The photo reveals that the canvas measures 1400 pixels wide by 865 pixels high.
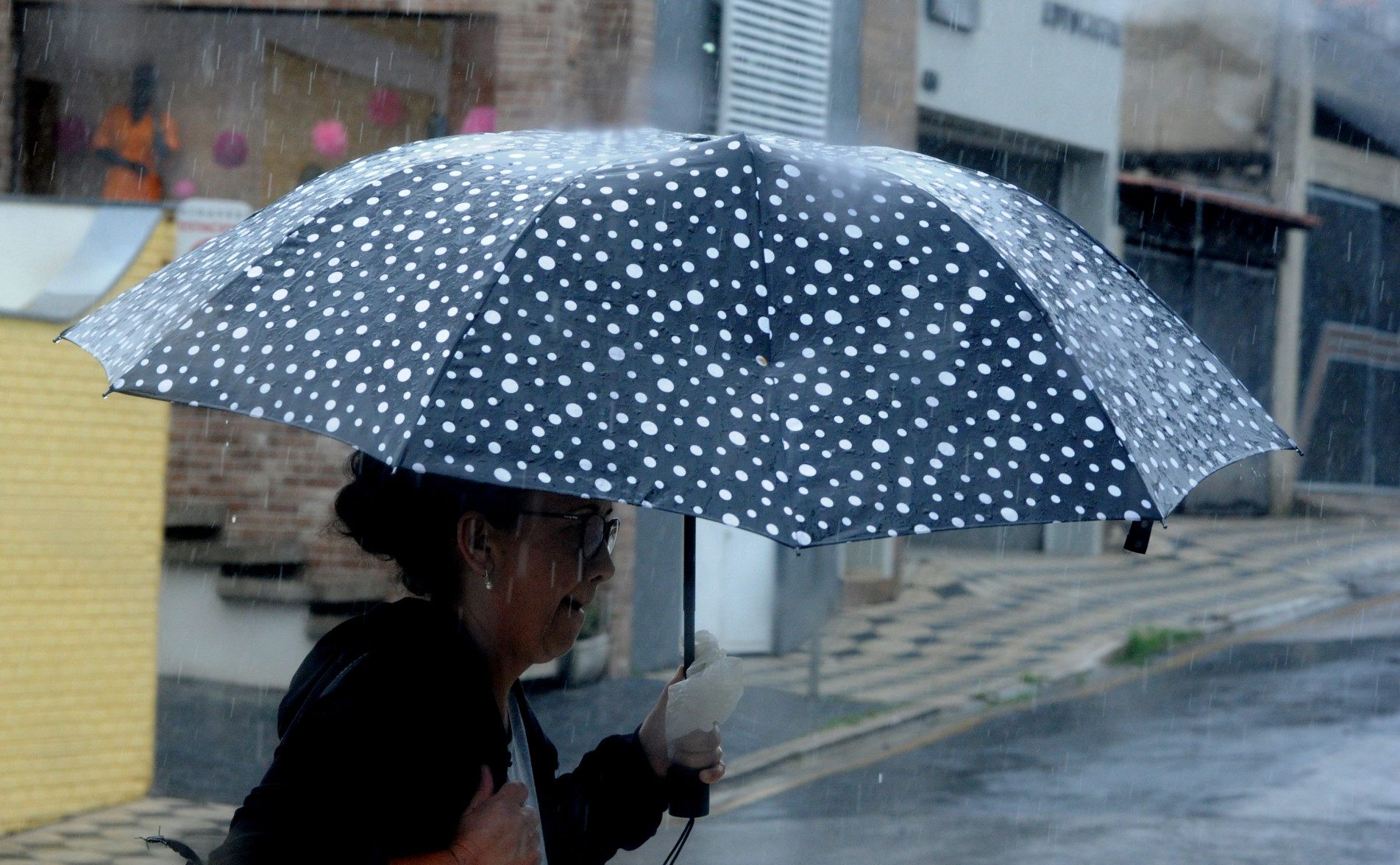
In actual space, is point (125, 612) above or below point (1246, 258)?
below

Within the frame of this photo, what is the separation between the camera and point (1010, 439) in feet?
6.58

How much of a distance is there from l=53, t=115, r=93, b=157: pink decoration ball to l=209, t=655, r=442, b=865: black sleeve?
886 centimetres

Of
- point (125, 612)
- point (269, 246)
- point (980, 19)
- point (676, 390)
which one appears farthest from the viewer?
point (980, 19)

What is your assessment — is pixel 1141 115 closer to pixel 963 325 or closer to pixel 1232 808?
pixel 1232 808

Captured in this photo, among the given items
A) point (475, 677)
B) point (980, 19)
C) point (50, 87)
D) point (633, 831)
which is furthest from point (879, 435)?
point (980, 19)

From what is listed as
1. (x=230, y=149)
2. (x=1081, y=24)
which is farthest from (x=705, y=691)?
(x=1081, y=24)

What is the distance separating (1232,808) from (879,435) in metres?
6.00

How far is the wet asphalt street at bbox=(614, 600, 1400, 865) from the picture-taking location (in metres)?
6.53

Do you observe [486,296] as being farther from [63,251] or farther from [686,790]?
[63,251]

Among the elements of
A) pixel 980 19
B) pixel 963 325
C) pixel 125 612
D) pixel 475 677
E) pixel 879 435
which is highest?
pixel 980 19

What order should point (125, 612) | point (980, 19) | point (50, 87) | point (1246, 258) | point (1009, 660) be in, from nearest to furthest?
1. point (125, 612)
2. point (50, 87)
3. point (1009, 660)
4. point (980, 19)
5. point (1246, 258)

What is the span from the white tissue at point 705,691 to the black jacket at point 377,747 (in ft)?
1.11

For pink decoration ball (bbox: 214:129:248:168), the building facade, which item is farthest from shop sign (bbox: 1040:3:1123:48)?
pink decoration ball (bbox: 214:129:248:168)

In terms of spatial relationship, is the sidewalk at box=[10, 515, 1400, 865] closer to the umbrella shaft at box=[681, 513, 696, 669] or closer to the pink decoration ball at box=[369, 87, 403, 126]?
the pink decoration ball at box=[369, 87, 403, 126]
